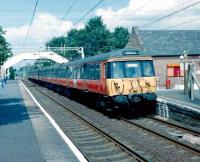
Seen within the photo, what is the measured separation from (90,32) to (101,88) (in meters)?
102

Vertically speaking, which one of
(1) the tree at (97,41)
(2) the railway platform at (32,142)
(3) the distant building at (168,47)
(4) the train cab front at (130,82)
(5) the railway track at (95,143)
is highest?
(1) the tree at (97,41)

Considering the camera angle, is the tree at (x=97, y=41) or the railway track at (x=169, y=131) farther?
the tree at (x=97, y=41)

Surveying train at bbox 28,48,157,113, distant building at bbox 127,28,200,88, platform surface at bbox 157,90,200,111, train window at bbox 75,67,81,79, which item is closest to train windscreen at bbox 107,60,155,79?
train at bbox 28,48,157,113

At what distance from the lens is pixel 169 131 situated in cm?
1462

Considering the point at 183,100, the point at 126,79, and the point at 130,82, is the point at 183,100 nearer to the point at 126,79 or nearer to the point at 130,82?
the point at 130,82

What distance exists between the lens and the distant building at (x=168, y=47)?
3994cm

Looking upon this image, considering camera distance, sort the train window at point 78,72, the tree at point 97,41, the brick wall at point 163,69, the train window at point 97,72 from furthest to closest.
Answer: the tree at point 97,41 < the brick wall at point 163,69 < the train window at point 78,72 < the train window at point 97,72

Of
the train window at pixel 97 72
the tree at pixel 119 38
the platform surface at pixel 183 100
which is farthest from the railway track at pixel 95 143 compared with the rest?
the tree at pixel 119 38

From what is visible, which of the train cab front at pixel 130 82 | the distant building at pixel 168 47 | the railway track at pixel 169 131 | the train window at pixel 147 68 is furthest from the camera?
the distant building at pixel 168 47

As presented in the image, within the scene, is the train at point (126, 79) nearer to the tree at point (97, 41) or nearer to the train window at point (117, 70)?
the train window at point (117, 70)

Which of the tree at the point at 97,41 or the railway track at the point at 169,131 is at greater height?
the tree at the point at 97,41

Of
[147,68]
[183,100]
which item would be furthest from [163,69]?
[147,68]

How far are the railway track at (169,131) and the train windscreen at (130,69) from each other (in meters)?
2.02

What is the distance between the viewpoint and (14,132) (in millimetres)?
14578
